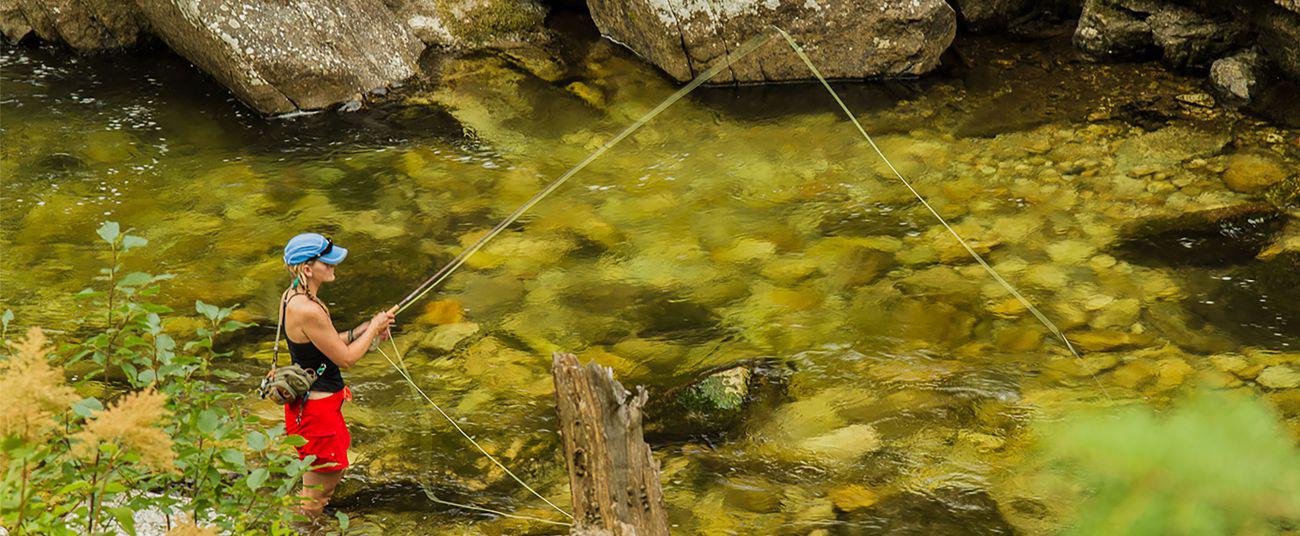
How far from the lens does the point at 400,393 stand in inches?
221

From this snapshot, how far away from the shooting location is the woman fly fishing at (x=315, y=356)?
417 centimetres

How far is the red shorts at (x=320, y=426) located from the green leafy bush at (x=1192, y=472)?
2.78m

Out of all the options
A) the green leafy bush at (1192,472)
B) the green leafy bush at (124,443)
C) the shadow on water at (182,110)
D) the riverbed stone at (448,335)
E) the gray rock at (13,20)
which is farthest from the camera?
the gray rock at (13,20)

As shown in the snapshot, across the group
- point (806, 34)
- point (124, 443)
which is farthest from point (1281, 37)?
point (124, 443)

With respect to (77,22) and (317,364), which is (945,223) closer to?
(317,364)

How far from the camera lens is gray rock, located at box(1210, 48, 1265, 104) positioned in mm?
7910

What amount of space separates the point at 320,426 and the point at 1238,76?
21.1 feet

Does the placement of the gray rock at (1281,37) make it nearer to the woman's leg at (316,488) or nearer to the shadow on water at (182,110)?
the shadow on water at (182,110)

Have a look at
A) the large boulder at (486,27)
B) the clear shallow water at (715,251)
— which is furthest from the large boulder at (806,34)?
the large boulder at (486,27)

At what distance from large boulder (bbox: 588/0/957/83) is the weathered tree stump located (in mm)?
5497

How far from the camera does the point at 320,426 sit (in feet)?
14.3

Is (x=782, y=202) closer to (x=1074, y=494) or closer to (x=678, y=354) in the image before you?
(x=678, y=354)

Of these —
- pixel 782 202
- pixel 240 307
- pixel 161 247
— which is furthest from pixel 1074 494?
pixel 161 247

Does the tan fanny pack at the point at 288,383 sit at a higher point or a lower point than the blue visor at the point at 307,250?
lower
